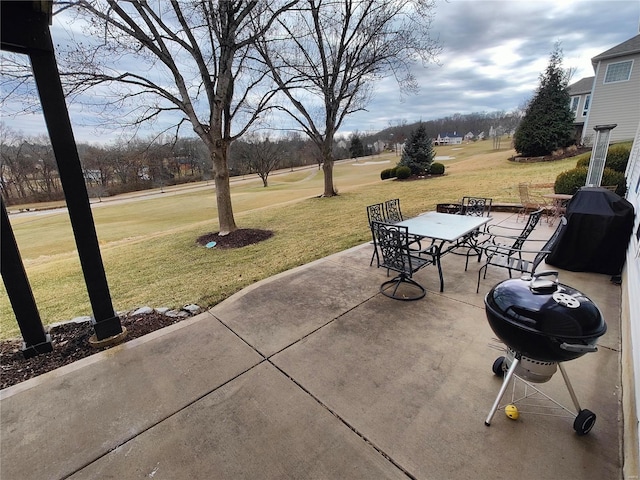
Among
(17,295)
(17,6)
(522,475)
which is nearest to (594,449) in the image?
(522,475)

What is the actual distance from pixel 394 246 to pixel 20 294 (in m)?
3.94

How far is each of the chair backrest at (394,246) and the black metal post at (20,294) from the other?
377cm

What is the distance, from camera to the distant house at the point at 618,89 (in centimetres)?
1623

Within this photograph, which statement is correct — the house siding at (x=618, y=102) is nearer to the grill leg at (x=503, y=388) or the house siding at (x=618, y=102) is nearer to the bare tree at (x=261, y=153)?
the grill leg at (x=503, y=388)

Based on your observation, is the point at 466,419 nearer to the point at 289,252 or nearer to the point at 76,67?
the point at 289,252

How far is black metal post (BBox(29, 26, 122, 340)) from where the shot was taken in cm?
238

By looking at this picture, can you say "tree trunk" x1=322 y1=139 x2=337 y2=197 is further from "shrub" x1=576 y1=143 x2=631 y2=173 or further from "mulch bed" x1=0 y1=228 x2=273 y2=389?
"mulch bed" x1=0 y1=228 x2=273 y2=389

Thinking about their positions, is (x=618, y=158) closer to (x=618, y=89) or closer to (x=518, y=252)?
(x=518, y=252)

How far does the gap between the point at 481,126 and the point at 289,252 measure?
3264 inches

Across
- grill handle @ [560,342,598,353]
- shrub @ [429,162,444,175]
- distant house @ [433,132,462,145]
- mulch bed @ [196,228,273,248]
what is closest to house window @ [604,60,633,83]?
shrub @ [429,162,444,175]

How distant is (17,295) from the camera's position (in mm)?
2756

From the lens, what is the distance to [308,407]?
210 cm

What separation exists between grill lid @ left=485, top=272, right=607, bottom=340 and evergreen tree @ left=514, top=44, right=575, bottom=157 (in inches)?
905

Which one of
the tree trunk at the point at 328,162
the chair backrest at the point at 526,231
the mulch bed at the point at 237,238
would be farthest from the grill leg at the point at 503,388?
the tree trunk at the point at 328,162
